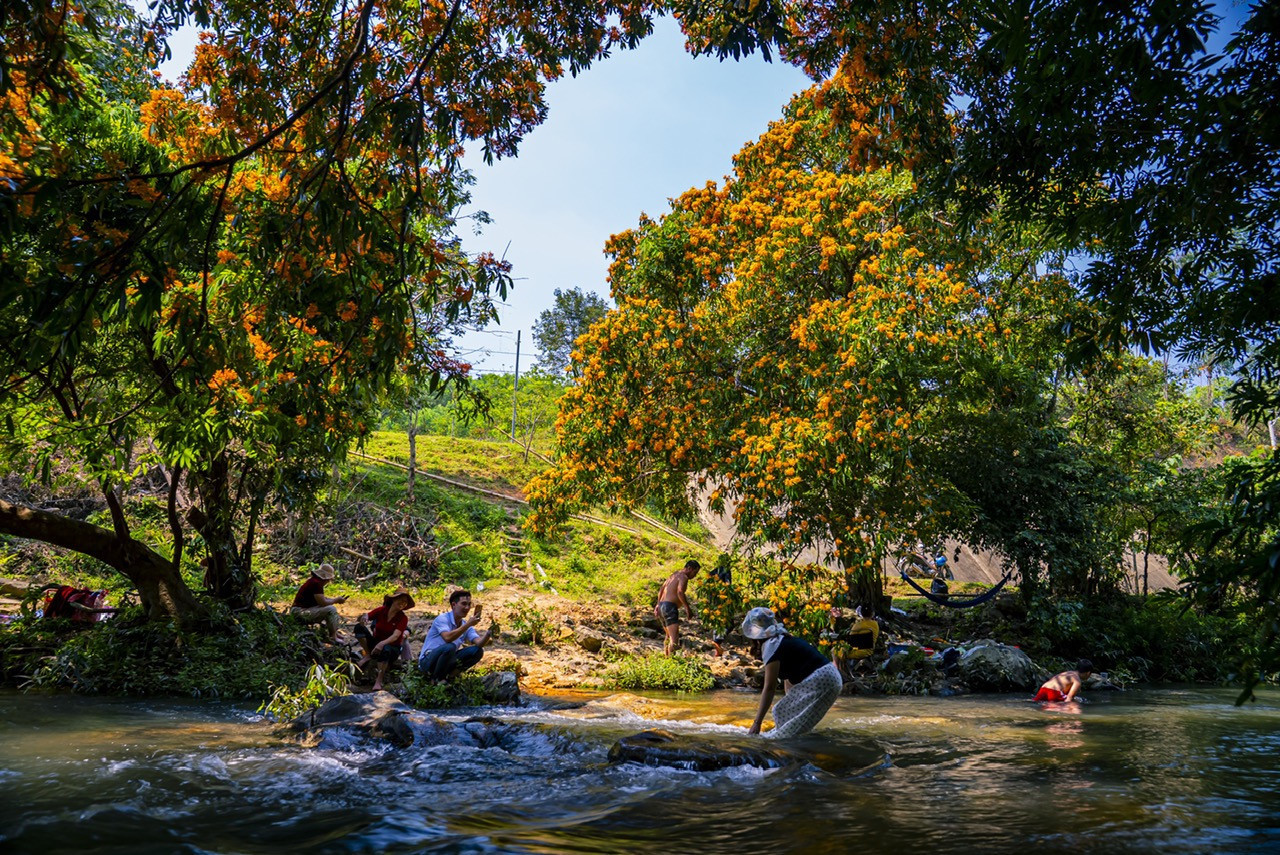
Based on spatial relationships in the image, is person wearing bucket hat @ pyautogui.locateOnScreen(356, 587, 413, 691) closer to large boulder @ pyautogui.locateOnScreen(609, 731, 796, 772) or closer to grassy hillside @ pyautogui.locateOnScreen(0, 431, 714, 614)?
grassy hillside @ pyautogui.locateOnScreen(0, 431, 714, 614)

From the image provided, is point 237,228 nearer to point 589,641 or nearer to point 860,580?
point 589,641

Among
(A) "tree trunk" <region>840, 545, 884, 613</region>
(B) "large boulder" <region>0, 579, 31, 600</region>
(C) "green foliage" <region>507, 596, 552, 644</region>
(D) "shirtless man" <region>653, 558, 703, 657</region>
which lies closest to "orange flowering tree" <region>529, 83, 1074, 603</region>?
(A) "tree trunk" <region>840, 545, 884, 613</region>

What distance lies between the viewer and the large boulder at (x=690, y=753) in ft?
19.9

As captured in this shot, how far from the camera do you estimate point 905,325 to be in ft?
34.5

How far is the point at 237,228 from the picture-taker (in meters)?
4.03

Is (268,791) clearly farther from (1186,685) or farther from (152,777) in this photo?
(1186,685)

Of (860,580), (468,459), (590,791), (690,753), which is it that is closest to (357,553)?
(860,580)

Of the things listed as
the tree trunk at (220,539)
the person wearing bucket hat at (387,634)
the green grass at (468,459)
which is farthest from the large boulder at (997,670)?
the green grass at (468,459)

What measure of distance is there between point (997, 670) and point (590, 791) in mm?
9639

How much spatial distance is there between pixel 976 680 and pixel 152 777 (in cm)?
1158

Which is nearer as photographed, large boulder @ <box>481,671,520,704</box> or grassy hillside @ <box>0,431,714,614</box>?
large boulder @ <box>481,671,520,704</box>

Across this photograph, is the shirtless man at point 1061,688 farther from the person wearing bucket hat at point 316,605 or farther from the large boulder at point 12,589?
the large boulder at point 12,589

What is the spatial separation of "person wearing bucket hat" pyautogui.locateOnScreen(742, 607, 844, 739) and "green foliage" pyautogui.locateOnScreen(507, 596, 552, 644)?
20.8ft

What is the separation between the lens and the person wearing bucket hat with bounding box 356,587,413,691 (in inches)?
381
